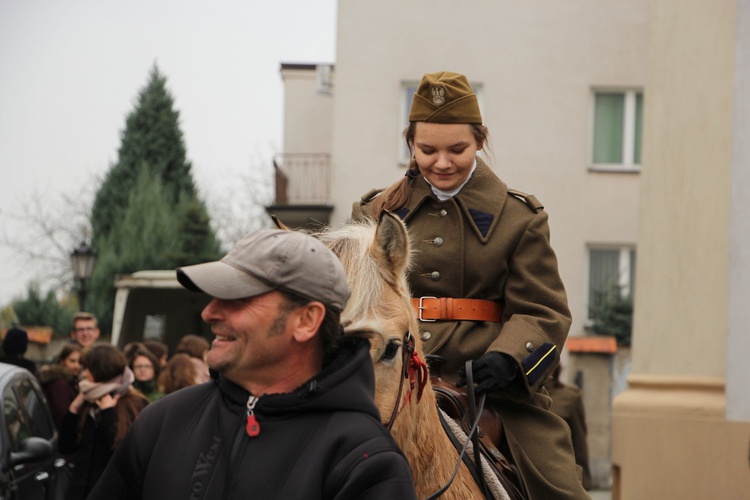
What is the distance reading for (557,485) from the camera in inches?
192

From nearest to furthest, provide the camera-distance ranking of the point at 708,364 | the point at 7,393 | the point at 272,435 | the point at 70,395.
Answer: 1. the point at 272,435
2. the point at 7,393
3. the point at 708,364
4. the point at 70,395

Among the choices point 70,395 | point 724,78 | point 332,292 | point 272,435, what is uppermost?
point 724,78

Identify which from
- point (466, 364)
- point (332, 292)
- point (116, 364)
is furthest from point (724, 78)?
point (332, 292)

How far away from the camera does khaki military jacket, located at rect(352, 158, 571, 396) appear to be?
4.82 meters

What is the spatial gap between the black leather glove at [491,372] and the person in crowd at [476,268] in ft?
0.47

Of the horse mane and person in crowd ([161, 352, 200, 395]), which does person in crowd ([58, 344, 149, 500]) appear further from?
the horse mane

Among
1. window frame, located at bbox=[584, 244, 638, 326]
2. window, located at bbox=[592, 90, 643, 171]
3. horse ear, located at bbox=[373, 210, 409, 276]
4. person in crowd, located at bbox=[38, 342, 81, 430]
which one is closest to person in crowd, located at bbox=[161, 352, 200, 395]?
person in crowd, located at bbox=[38, 342, 81, 430]

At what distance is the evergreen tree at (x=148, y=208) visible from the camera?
33781 millimetres

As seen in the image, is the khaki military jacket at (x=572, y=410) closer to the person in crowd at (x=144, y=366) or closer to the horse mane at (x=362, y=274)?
the person in crowd at (x=144, y=366)

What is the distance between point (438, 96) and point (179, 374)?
644cm

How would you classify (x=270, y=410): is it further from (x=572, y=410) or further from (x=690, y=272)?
(x=572, y=410)

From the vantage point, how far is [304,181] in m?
27.3

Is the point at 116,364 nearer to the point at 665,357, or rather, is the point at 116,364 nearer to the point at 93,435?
the point at 93,435

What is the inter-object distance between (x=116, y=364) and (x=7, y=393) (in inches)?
42.8
